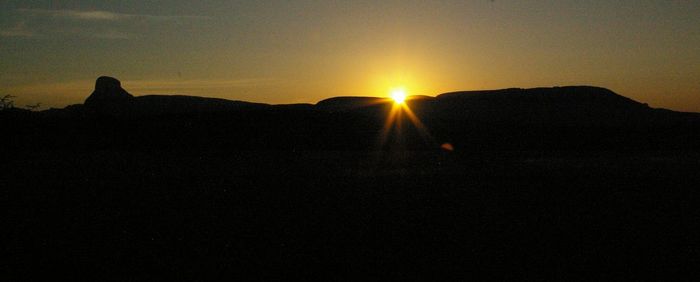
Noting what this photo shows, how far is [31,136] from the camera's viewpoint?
130 feet

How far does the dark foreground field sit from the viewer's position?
818 cm

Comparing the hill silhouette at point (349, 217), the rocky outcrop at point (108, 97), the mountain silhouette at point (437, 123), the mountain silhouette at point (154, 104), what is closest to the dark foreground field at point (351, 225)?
the hill silhouette at point (349, 217)

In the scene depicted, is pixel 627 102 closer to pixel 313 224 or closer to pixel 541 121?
pixel 541 121

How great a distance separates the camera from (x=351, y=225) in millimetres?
11133

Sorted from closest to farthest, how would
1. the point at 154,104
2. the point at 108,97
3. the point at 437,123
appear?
the point at 437,123
the point at 154,104
the point at 108,97

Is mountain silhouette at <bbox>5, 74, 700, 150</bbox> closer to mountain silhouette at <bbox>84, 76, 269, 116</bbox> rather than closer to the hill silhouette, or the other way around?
mountain silhouette at <bbox>84, 76, 269, 116</bbox>

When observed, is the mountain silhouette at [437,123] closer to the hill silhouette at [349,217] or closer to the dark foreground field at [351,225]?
the hill silhouette at [349,217]

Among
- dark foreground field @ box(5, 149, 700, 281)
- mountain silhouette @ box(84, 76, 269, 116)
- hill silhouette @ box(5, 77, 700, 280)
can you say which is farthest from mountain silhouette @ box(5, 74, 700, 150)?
dark foreground field @ box(5, 149, 700, 281)

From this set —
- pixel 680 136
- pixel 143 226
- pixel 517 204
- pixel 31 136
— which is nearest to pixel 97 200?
pixel 143 226

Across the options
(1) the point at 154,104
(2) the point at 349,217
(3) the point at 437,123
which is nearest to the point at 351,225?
(2) the point at 349,217

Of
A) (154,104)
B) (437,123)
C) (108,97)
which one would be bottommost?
(437,123)

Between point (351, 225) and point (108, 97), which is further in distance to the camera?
point (108, 97)

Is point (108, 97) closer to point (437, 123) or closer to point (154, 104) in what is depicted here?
point (154, 104)

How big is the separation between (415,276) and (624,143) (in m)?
41.1
